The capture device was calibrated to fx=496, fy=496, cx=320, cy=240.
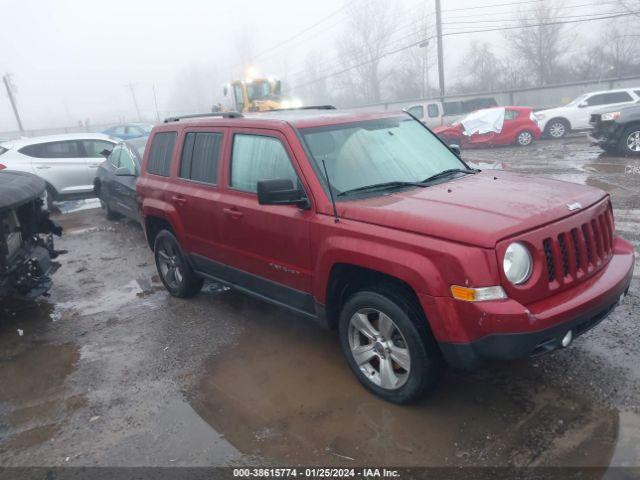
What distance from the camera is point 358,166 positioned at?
3.77 meters

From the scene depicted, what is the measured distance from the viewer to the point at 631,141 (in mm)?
11859

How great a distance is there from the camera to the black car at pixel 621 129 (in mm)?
11656

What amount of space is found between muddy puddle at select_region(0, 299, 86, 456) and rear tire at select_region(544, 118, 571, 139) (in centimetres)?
1717

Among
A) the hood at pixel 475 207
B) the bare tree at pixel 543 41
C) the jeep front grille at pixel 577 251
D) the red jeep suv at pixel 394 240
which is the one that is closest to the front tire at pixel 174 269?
the red jeep suv at pixel 394 240

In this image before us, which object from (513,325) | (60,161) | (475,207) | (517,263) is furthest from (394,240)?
(60,161)

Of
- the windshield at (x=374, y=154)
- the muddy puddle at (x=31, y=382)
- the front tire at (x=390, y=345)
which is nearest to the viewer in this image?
the front tire at (x=390, y=345)

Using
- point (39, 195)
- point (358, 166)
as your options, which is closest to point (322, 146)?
point (358, 166)

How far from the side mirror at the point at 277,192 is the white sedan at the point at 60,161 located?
888 cm

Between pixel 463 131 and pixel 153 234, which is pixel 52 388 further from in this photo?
pixel 463 131

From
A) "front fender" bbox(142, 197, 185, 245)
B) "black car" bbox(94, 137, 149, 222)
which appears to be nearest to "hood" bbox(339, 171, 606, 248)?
"front fender" bbox(142, 197, 185, 245)

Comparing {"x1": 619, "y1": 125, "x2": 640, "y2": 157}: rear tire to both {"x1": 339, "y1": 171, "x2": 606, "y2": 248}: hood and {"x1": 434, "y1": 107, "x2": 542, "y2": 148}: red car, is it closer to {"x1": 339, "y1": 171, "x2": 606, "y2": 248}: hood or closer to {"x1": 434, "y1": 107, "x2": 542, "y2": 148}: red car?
{"x1": 434, "y1": 107, "x2": 542, "y2": 148}: red car

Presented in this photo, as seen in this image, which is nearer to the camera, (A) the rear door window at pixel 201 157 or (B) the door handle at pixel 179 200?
(A) the rear door window at pixel 201 157

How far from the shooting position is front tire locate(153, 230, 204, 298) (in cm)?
530

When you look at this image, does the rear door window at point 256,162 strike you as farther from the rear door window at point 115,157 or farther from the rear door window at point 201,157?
the rear door window at point 115,157
